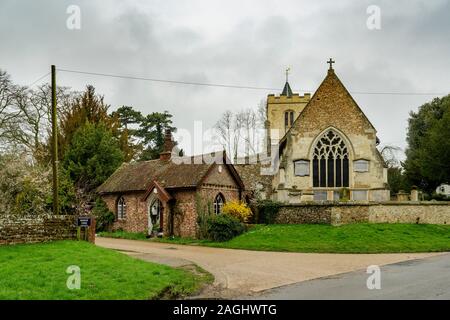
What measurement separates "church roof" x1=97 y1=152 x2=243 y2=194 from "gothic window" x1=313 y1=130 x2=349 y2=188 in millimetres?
6120

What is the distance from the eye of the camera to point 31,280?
1229 centimetres

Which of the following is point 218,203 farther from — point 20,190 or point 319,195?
point 20,190

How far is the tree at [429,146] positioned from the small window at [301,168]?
13729mm

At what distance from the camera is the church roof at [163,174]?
32.6 m

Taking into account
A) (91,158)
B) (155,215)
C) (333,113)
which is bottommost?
(155,215)

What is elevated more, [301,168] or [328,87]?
[328,87]

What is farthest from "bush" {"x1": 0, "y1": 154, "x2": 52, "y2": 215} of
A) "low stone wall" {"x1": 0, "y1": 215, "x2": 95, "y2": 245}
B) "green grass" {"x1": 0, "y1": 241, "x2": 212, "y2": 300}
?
"green grass" {"x1": 0, "y1": 241, "x2": 212, "y2": 300}

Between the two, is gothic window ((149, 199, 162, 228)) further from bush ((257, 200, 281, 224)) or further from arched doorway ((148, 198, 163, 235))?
bush ((257, 200, 281, 224))

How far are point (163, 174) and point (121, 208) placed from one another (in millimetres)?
5030

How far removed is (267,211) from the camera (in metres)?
32.9

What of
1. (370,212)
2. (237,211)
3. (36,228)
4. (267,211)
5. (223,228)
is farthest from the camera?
(267,211)

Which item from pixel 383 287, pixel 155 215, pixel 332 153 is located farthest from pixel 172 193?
pixel 383 287
